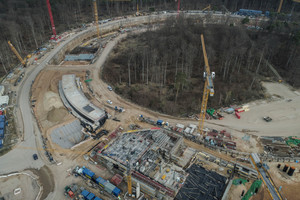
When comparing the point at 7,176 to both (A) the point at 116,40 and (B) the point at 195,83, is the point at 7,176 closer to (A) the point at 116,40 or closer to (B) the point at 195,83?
(B) the point at 195,83

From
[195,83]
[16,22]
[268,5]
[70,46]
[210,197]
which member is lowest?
[210,197]

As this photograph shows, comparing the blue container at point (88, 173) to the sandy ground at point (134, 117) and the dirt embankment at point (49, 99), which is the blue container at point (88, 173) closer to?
the sandy ground at point (134, 117)

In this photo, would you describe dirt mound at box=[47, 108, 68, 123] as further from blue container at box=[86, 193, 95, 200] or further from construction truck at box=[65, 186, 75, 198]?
blue container at box=[86, 193, 95, 200]

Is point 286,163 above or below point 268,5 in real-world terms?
below

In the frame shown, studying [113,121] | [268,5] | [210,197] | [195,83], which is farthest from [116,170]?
[268,5]

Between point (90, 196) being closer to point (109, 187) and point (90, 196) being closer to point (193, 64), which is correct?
point (109, 187)

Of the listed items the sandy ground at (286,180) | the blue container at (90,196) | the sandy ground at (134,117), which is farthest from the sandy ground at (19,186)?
the sandy ground at (286,180)

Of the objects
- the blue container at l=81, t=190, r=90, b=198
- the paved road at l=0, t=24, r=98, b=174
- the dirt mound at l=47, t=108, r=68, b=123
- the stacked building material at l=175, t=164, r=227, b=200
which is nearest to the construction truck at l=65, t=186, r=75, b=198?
the blue container at l=81, t=190, r=90, b=198
